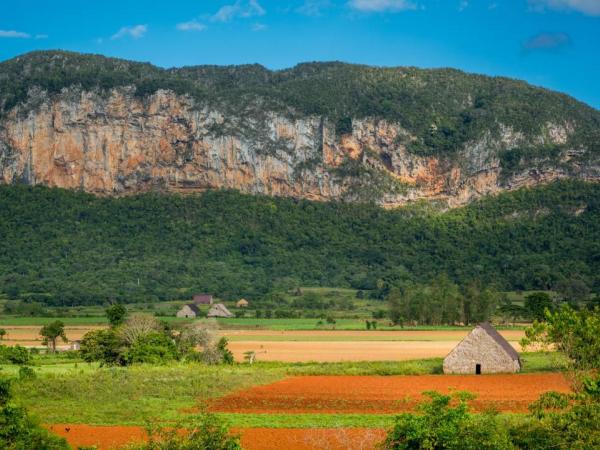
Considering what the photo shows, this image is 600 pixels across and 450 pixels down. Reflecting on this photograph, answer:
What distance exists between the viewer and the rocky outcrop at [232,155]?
164500 millimetres

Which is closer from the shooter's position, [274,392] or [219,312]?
[274,392]

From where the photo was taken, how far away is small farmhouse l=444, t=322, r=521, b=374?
54344 mm

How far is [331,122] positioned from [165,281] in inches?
2092

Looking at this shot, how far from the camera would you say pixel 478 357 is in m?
54.6

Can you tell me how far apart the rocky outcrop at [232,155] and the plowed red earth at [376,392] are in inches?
4600

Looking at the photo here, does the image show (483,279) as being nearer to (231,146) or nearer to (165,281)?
(165,281)

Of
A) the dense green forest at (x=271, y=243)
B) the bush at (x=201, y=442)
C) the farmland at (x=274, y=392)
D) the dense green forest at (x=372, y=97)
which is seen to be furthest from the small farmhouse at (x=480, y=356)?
the dense green forest at (x=372, y=97)

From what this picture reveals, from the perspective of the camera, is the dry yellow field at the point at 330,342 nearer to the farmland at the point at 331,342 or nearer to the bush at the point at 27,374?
the farmland at the point at 331,342

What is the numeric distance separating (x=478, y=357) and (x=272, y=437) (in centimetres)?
2222

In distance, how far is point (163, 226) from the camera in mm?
157125

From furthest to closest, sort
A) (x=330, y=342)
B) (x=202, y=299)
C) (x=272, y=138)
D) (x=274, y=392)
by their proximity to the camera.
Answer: (x=272, y=138) < (x=202, y=299) < (x=330, y=342) < (x=274, y=392)

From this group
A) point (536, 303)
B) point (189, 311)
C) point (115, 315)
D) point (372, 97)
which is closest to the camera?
point (115, 315)

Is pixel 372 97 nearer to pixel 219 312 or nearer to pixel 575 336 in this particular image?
pixel 219 312

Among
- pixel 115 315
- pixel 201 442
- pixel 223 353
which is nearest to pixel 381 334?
pixel 115 315
